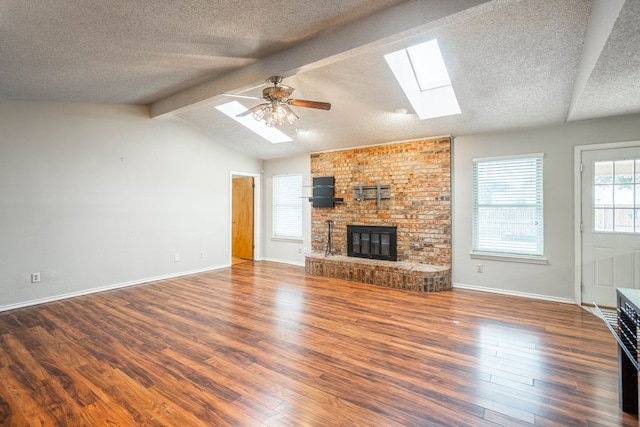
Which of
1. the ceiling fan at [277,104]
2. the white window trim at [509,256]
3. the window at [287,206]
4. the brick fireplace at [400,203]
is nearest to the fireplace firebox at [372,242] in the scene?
the brick fireplace at [400,203]

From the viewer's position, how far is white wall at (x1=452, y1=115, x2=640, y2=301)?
4168 millimetres

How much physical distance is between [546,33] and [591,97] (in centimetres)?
108

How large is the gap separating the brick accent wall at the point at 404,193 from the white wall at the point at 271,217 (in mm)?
560

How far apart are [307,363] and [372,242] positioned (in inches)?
141

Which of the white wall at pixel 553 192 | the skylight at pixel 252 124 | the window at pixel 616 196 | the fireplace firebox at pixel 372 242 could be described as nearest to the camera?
the window at pixel 616 196

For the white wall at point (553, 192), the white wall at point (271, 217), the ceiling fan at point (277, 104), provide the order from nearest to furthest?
the ceiling fan at point (277, 104), the white wall at point (553, 192), the white wall at point (271, 217)

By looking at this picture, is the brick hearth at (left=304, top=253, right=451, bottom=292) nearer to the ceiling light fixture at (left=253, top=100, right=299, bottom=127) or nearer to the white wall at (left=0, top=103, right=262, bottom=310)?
the white wall at (left=0, top=103, right=262, bottom=310)

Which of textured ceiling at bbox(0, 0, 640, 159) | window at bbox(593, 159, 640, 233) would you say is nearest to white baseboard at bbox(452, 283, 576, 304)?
window at bbox(593, 159, 640, 233)

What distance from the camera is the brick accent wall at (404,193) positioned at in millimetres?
5289

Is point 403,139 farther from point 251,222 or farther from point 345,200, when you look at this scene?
point 251,222

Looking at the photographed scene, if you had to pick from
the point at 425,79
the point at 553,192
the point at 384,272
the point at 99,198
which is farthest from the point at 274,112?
the point at 553,192

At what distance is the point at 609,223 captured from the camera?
13.4 feet

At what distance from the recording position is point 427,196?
5426 mm

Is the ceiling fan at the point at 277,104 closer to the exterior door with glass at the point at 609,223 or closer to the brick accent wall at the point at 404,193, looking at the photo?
the brick accent wall at the point at 404,193
